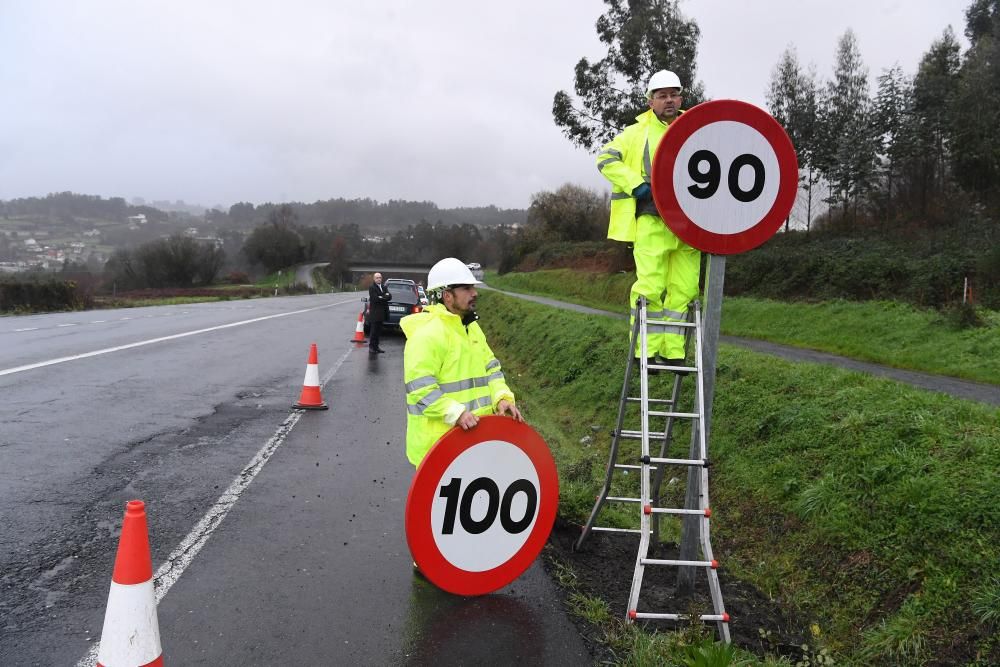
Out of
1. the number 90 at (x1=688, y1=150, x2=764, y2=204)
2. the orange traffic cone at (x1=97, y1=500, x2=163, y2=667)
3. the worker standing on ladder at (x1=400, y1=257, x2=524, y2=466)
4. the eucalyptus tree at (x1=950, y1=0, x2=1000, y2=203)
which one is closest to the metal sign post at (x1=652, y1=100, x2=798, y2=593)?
the number 90 at (x1=688, y1=150, x2=764, y2=204)

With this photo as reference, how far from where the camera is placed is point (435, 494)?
4.02 m

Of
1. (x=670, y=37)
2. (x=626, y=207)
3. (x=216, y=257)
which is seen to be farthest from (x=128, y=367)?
(x=216, y=257)

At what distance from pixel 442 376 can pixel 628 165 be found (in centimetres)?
171

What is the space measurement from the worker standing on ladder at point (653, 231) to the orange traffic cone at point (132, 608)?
9.54 ft

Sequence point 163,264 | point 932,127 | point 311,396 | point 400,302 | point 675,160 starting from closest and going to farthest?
point 675,160, point 311,396, point 400,302, point 932,127, point 163,264

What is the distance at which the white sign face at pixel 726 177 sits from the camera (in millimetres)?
3906

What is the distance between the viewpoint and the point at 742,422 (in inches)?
269

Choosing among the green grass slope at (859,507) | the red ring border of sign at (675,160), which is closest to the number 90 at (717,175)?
the red ring border of sign at (675,160)

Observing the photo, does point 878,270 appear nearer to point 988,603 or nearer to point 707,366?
point 707,366

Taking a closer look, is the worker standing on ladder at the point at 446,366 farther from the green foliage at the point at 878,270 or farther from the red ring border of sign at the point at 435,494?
the green foliage at the point at 878,270

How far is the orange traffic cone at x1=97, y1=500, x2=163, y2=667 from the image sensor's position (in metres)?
2.93

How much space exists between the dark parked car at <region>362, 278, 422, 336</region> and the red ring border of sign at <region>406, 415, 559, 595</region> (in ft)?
57.2

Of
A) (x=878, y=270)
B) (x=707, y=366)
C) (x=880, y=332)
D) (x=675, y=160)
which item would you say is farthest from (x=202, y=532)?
(x=878, y=270)

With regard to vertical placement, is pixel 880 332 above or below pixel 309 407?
above
